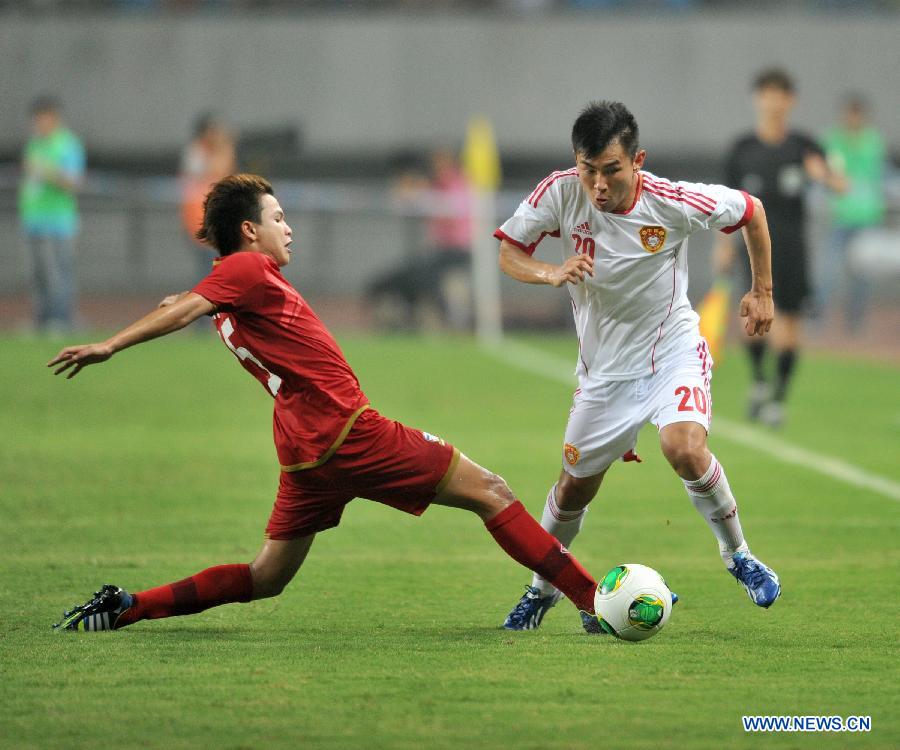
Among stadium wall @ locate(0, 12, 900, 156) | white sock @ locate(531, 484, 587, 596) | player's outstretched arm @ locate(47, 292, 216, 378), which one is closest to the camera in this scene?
player's outstretched arm @ locate(47, 292, 216, 378)

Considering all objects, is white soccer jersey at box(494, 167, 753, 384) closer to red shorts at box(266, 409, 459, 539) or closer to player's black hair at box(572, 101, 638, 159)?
player's black hair at box(572, 101, 638, 159)

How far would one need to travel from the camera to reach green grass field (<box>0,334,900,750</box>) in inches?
186

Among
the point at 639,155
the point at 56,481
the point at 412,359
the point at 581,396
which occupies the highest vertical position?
the point at 639,155

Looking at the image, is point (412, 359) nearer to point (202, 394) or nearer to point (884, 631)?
point (202, 394)

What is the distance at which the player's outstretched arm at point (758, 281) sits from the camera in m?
6.38

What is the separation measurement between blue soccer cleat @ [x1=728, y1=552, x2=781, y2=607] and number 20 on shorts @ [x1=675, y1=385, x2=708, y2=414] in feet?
1.92

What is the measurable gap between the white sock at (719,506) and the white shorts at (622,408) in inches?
10.0

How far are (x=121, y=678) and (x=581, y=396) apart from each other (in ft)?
7.12

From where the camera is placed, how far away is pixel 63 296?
1888 centimetres

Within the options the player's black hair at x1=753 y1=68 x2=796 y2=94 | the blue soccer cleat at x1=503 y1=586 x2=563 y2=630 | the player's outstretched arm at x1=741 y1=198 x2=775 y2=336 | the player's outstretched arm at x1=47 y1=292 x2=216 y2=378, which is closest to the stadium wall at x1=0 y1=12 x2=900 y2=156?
the player's black hair at x1=753 y1=68 x2=796 y2=94

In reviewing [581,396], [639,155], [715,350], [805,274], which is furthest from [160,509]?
[715,350]

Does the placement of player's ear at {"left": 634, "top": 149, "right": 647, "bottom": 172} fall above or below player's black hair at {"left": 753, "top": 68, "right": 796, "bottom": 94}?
above

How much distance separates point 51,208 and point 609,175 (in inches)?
543

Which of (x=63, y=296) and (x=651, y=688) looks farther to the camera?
(x=63, y=296)
